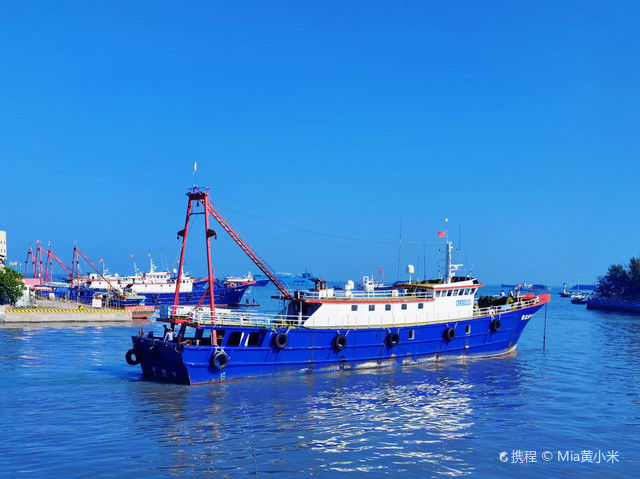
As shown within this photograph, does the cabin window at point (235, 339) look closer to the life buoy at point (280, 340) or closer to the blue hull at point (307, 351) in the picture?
the blue hull at point (307, 351)

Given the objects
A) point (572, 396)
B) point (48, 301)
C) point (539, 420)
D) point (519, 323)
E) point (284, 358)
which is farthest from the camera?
point (48, 301)

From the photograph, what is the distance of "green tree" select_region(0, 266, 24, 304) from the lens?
57844 millimetres

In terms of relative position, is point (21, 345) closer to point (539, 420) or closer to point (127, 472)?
point (127, 472)

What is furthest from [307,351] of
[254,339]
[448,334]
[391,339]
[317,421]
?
[448,334]

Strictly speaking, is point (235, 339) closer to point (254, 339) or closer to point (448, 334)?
point (254, 339)

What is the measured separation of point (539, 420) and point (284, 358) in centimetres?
1249

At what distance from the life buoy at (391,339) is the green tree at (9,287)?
45427 millimetres

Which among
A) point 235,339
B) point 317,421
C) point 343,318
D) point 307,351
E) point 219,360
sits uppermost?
point 343,318

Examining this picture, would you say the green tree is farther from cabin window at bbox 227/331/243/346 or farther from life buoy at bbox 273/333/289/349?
life buoy at bbox 273/333/289/349

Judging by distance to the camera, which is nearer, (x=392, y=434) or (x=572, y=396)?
(x=392, y=434)

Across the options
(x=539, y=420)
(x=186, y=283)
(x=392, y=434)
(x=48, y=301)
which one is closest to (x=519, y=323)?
(x=539, y=420)

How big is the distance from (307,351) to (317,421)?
26.2 feet

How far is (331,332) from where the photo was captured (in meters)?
29.4

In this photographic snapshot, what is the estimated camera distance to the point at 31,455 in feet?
54.3
